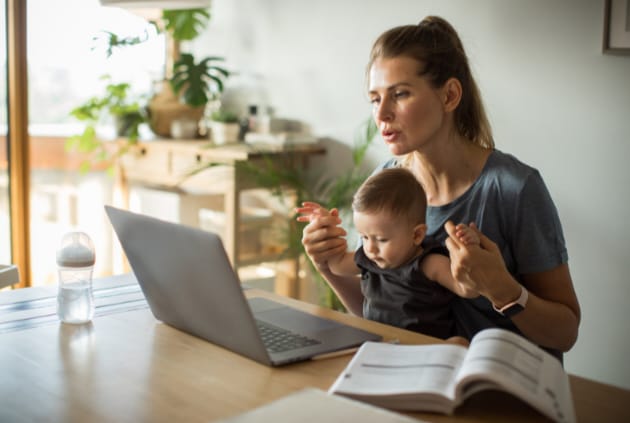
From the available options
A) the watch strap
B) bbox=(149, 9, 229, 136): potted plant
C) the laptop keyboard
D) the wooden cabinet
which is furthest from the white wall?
the laptop keyboard

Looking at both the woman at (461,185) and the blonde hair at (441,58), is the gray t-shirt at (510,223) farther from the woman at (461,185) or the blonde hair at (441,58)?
the blonde hair at (441,58)

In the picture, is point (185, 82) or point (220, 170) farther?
point (185, 82)

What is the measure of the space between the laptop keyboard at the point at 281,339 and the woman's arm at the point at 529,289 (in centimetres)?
30

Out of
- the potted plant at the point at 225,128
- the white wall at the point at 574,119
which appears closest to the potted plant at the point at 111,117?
the potted plant at the point at 225,128

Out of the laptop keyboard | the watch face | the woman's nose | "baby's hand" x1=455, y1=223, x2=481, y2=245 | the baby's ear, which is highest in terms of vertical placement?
the woman's nose

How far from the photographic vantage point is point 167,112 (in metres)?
4.00

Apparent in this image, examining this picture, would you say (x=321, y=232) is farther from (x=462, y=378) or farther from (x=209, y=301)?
(x=462, y=378)

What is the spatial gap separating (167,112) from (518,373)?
3171 mm

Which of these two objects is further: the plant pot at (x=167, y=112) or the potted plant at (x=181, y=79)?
the plant pot at (x=167, y=112)

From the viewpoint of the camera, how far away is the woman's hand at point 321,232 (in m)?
1.71

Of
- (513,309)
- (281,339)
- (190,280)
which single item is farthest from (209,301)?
(513,309)

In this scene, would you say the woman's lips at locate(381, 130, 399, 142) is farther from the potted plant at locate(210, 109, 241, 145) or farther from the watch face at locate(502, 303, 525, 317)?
the potted plant at locate(210, 109, 241, 145)

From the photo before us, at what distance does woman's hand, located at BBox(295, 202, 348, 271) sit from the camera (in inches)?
67.4

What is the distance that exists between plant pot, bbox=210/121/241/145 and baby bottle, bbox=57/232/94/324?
2.22 m
